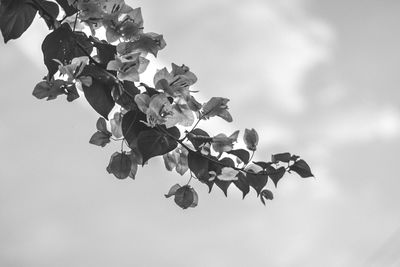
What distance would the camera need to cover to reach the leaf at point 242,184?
537 mm

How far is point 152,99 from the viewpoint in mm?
451

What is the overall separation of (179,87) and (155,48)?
52 millimetres

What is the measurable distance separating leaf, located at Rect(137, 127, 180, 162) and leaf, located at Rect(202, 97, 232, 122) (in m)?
0.07

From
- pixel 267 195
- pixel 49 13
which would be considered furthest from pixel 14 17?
pixel 267 195

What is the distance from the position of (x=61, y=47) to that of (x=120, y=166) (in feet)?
0.54

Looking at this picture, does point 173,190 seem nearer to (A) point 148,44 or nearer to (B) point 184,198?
(B) point 184,198

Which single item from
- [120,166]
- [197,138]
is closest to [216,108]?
[197,138]

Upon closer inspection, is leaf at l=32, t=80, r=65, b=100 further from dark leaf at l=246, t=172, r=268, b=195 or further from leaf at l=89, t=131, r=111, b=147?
dark leaf at l=246, t=172, r=268, b=195

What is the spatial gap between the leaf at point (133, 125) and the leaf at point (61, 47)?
3.3 inches

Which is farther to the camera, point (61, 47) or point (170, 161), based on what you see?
Result: point (170, 161)

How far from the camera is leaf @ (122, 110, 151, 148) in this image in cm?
47

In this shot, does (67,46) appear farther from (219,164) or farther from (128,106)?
(219,164)

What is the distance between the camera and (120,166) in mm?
553

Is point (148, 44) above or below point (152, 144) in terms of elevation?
above
